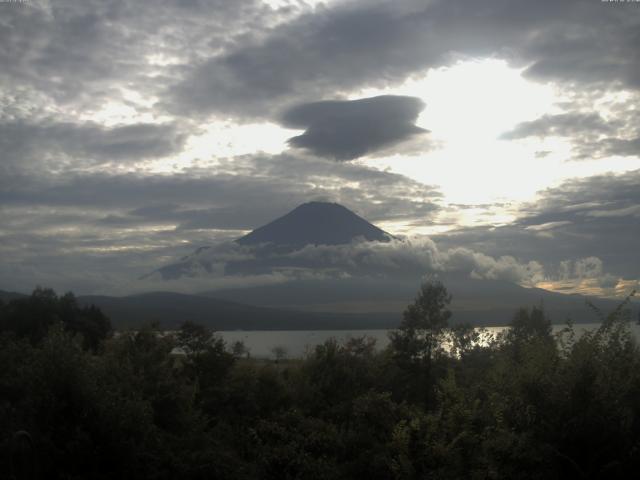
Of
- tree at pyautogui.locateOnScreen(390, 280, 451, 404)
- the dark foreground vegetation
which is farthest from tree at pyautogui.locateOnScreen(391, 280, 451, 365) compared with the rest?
the dark foreground vegetation

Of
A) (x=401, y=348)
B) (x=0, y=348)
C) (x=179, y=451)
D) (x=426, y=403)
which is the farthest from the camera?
(x=401, y=348)

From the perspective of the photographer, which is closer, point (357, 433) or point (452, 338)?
point (357, 433)

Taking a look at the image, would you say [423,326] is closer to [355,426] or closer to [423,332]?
[423,332]

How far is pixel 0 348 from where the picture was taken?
28.2 m

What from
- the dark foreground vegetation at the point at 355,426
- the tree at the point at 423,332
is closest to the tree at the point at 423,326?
the tree at the point at 423,332

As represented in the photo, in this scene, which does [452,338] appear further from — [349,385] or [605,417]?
[605,417]

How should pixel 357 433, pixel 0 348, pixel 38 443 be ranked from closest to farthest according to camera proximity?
pixel 38 443 < pixel 357 433 < pixel 0 348

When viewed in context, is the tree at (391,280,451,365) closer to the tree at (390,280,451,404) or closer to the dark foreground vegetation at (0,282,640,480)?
the tree at (390,280,451,404)

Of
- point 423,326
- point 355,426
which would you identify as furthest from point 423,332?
point 355,426

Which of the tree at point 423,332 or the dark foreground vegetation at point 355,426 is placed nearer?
the dark foreground vegetation at point 355,426

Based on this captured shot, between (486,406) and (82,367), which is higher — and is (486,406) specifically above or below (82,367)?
below

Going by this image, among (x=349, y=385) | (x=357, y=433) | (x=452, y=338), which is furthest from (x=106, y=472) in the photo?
(x=452, y=338)

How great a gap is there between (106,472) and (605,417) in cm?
1192

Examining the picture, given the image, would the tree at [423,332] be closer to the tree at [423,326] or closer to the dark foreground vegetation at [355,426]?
the tree at [423,326]
